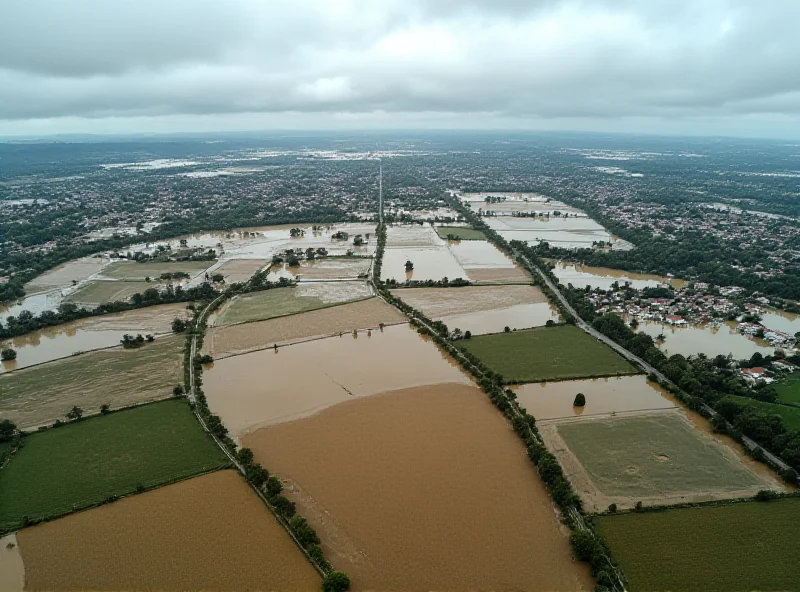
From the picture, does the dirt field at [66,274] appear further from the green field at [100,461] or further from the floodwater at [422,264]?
the floodwater at [422,264]

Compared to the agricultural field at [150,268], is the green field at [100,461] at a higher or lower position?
lower

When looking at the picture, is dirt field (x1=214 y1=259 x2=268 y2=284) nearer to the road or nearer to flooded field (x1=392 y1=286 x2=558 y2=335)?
flooded field (x1=392 y1=286 x2=558 y2=335)

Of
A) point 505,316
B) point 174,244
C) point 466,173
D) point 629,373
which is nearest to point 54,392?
point 505,316

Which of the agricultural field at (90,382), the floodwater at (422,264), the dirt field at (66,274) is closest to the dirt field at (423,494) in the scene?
the agricultural field at (90,382)

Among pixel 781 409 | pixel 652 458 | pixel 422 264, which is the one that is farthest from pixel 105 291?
pixel 781 409

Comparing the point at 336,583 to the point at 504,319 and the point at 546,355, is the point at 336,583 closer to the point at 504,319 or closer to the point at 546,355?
the point at 546,355

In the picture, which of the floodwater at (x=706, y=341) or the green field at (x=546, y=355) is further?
the floodwater at (x=706, y=341)
